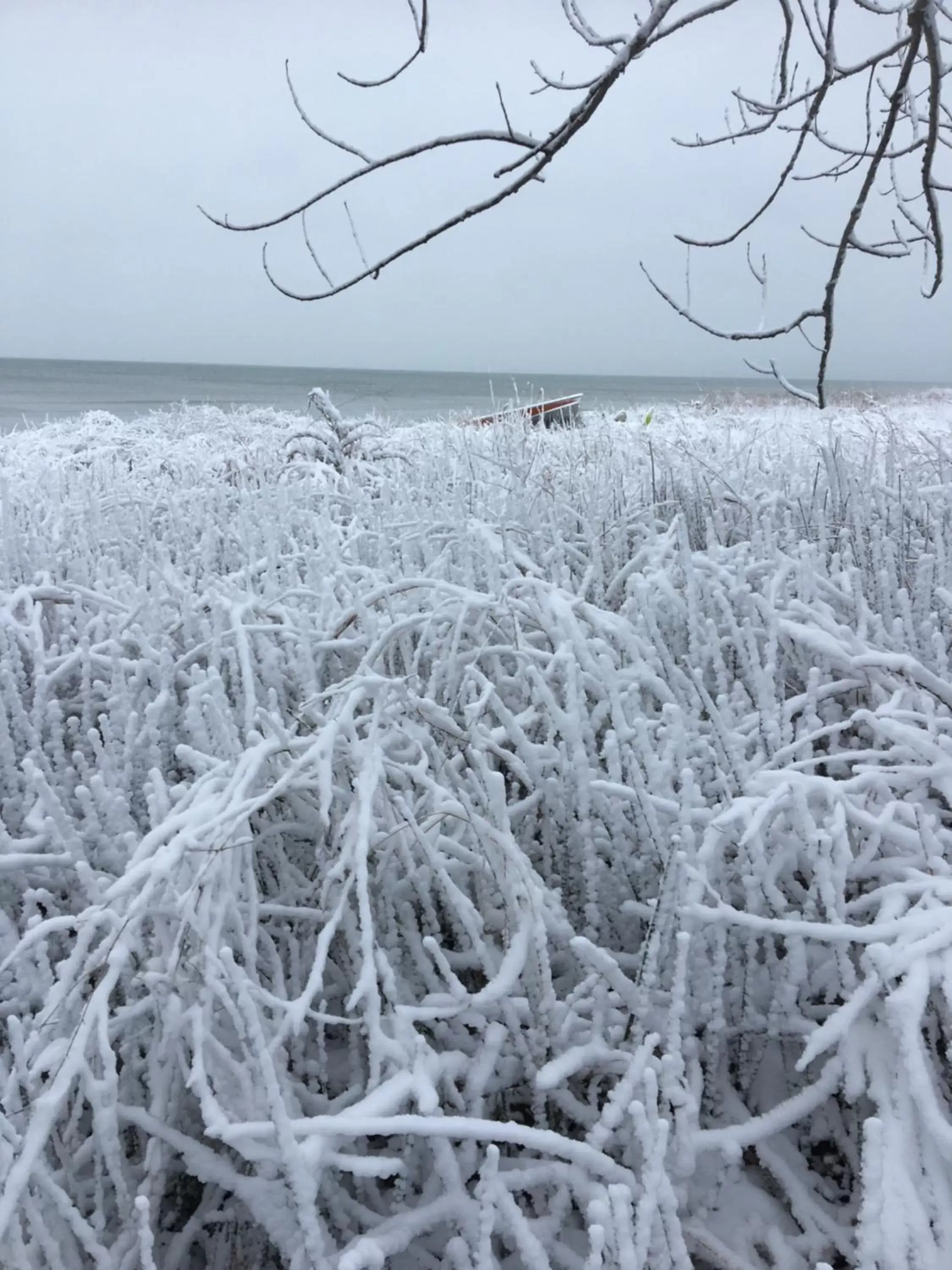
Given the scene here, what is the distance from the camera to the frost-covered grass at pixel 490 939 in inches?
35.5

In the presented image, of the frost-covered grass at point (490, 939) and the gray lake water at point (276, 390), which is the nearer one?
the frost-covered grass at point (490, 939)

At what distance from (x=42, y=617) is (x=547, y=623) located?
1.82m

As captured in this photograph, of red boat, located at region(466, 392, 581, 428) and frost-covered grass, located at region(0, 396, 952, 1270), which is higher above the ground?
Answer: red boat, located at region(466, 392, 581, 428)

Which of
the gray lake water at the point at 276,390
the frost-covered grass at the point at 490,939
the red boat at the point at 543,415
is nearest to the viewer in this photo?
the frost-covered grass at the point at 490,939

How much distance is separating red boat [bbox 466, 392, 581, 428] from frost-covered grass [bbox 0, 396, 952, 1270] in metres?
3.20

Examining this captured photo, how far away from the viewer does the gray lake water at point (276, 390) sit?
71.1 ft

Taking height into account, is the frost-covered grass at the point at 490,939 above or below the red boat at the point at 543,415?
below

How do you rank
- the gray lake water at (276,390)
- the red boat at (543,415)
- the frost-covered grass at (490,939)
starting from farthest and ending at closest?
the gray lake water at (276,390)
the red boat at (543,415)
the frost-covered grass at (490,939)

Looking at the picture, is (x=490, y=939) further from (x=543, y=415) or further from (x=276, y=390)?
(x=276, y=390)

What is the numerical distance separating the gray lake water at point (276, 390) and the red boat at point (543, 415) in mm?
130

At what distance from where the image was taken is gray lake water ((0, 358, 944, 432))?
21.7m

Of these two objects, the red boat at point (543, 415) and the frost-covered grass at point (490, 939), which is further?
the red boat at point (543, 415)

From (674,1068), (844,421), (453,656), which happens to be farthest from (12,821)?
(844,421)

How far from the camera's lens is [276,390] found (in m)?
51.0
